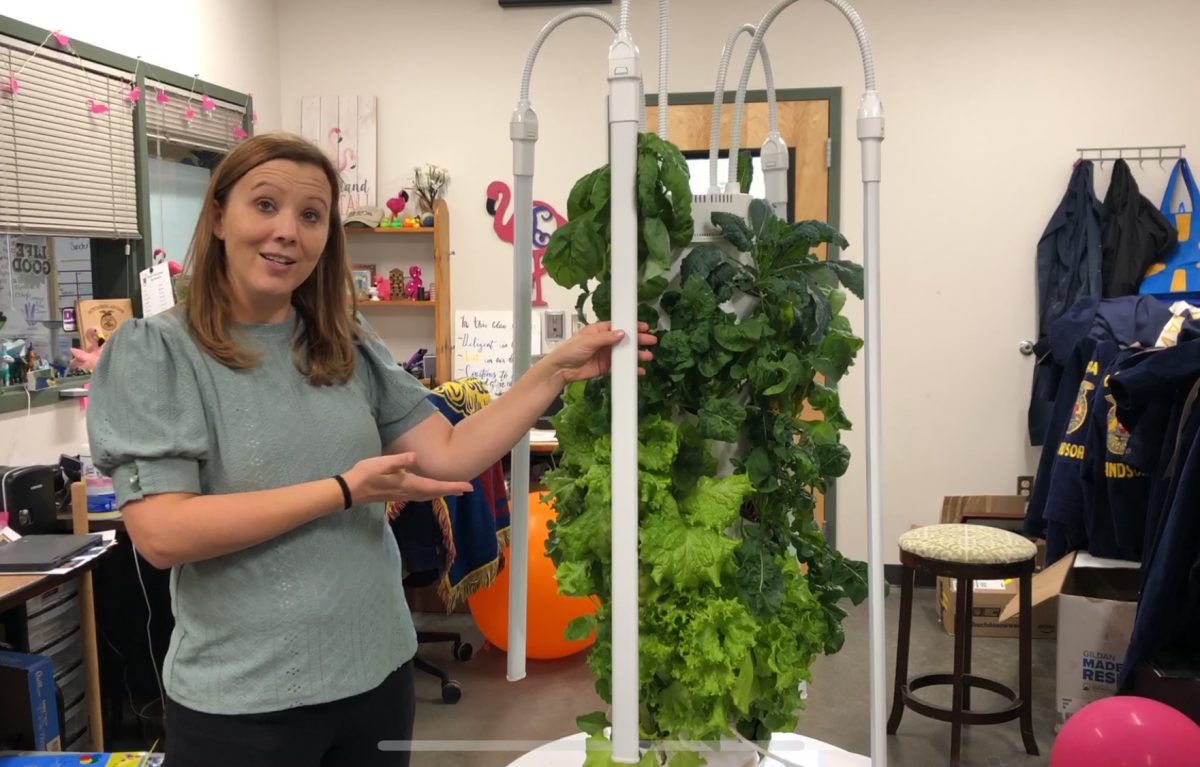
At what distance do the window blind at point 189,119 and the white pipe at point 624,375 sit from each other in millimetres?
3284

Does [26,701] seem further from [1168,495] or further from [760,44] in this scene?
[1168,495]

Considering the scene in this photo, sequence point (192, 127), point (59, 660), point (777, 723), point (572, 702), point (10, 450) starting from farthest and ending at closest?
point (192, 127), point (572, 702), point (10, 450), point (59, 660), point (777, 723)

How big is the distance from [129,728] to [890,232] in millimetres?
3618

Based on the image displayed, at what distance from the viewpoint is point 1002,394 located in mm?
4402

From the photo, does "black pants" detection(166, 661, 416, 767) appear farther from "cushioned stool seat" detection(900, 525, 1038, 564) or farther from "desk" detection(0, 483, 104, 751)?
"cushioned stool seat" detection(900, 525, 1038, 564)

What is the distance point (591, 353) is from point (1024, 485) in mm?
3737

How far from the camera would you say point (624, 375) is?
1021mm

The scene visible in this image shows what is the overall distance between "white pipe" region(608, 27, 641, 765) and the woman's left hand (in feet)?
0.32

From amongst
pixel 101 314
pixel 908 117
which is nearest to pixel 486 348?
pixel 101 314

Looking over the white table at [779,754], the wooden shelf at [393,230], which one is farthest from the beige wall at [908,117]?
the white table at [779,754]

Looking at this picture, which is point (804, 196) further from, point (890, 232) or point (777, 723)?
point (777, 723)

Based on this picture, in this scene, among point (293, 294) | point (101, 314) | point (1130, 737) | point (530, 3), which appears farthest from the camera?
point (530, 3)

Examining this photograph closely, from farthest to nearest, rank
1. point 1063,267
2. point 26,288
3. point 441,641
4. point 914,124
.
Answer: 1. point 914,124
2. point 1063,267
3. point 441,641
4. point 26,288

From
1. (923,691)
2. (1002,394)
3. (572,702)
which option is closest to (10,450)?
(572,702)
